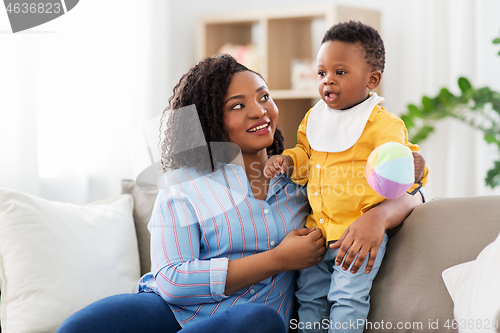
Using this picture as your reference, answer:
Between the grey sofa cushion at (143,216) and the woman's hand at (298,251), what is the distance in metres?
0.68

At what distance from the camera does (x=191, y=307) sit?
1137mm

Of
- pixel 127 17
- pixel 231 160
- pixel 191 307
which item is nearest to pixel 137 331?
pixel 191 307

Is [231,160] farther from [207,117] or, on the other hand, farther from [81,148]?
[81,148]

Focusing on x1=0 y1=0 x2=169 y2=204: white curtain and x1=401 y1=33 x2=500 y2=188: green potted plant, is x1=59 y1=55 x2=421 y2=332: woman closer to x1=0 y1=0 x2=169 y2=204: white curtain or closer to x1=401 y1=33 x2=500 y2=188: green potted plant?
x1=0 y1=0 x2=169 y2=204: white curtain

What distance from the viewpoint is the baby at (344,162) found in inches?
43.4

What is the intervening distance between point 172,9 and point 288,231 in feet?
7.44

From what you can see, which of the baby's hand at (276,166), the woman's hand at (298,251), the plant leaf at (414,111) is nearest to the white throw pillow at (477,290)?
the woman's hand at (298,251)

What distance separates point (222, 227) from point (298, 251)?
7.8 inches

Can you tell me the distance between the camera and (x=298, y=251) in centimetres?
109

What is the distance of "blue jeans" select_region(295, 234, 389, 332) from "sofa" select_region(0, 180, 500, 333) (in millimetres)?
71

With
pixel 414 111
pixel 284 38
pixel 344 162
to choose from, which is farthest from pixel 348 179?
pixel 284 38

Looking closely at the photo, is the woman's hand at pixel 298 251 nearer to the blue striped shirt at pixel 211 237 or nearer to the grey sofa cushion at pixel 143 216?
the blue striped shirt at pixel 211 237

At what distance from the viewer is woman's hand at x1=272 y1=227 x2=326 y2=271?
1.09 m

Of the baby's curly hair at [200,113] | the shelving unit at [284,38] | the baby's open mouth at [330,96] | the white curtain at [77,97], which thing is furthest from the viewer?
the shelving unit at [284,38]
